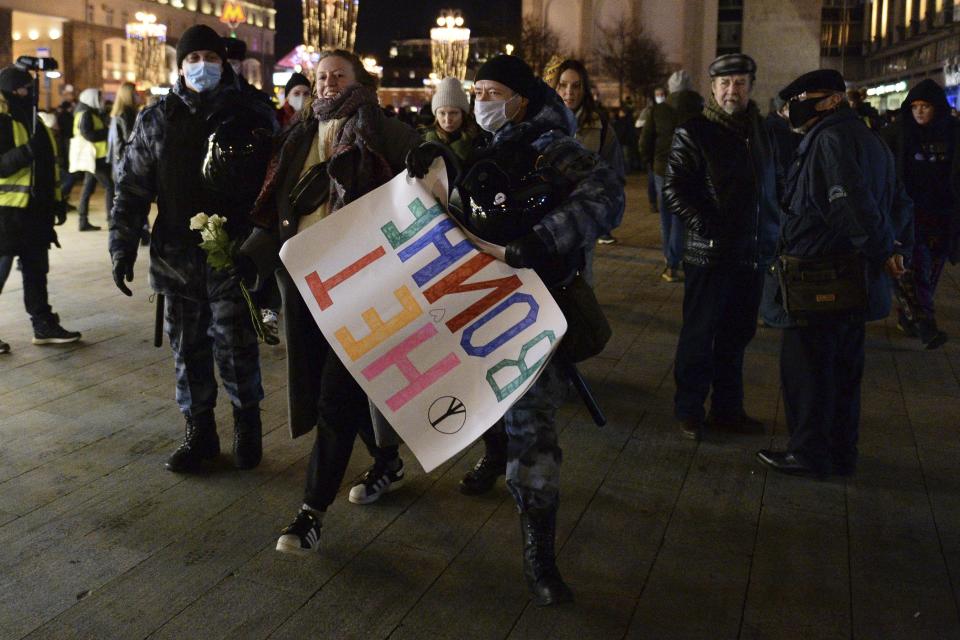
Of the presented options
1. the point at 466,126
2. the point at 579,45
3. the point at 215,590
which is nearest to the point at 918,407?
A: the point at 466,126

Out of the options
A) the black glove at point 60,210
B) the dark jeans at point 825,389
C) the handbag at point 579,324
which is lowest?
the dark jeans at point 825,389

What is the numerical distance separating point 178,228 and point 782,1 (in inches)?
3011

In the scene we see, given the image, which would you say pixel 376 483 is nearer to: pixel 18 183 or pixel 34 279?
pixel 34 279

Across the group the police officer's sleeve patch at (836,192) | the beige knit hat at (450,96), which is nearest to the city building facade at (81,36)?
the beige knit hat at (450,96)

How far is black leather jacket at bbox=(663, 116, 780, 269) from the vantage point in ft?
16.9

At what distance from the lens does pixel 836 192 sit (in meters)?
4.51

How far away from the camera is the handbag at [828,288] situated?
4628mm

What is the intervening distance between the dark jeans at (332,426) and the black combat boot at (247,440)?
40.7 inches

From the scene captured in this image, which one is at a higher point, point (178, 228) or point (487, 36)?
point (487, 36)

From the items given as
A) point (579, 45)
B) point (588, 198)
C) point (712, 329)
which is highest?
point (579, 45)

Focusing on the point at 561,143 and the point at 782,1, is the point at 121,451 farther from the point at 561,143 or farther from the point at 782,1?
the point at 782,1

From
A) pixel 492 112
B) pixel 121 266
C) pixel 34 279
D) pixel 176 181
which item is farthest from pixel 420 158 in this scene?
pixel 34 279

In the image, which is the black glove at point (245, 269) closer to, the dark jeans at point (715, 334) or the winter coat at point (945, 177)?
the dark jeans at point (715, 334)

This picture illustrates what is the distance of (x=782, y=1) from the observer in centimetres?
7362
